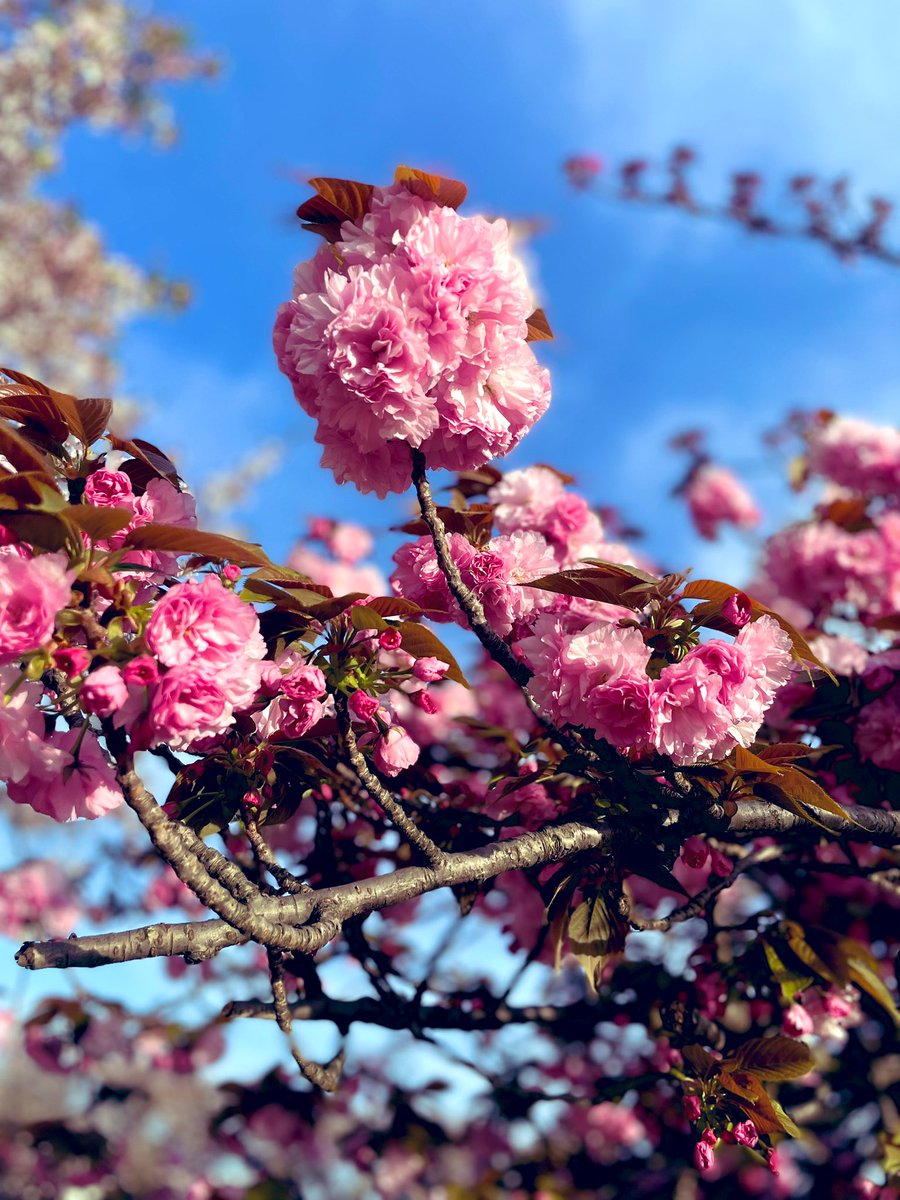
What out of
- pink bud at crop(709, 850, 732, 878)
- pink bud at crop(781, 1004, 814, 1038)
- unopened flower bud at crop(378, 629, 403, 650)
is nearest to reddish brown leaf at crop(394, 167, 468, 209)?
unopened flower bud at crop(378, 629, 403, 650)

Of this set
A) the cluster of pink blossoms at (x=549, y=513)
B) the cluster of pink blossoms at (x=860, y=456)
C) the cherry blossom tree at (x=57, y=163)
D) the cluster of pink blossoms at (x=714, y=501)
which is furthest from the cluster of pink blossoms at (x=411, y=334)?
the cherry blossom tree at (x=57, y=163)

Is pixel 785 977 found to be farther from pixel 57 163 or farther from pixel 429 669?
pixel 57 163

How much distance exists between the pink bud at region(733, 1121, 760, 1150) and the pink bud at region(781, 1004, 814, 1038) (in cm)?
51

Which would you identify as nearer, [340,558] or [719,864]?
[719,864]

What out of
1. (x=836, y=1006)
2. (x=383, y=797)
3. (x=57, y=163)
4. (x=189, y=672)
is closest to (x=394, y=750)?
(x=383, y=797)

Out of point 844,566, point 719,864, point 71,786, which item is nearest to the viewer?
point 71,786

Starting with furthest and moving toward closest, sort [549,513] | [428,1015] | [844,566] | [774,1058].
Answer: [844,566] → [549,513] → [428,1015] → [774,1058]

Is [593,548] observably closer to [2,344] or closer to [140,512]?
[140,512]

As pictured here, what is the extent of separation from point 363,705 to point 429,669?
18cm

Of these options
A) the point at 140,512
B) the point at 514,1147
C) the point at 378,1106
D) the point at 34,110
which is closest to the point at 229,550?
the point at 140,512

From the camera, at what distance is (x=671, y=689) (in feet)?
4.86

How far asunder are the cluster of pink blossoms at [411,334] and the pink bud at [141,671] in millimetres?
578

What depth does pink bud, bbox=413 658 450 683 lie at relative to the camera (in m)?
1.71

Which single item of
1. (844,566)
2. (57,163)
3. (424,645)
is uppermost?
(57,163)
